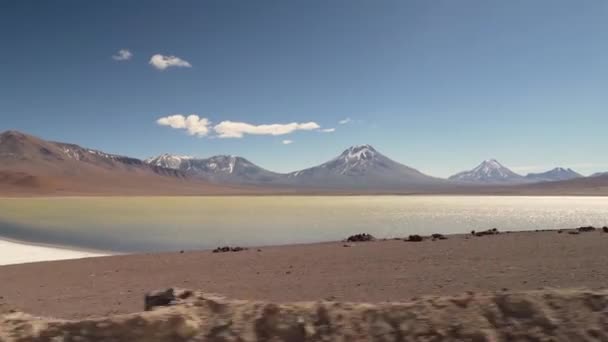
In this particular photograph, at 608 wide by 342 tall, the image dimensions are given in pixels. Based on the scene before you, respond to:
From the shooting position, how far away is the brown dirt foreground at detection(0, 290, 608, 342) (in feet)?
11.6

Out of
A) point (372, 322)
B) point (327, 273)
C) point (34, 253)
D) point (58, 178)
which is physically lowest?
point (34, 253)

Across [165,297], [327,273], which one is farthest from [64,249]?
[165,297]

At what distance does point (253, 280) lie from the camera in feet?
31.3

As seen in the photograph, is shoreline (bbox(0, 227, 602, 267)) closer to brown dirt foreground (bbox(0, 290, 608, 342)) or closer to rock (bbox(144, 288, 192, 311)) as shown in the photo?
rock (bbox(144, 288, 192, 311))

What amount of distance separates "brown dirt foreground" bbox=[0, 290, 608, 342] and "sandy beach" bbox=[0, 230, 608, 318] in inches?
138

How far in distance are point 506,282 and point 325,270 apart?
3.81 metres

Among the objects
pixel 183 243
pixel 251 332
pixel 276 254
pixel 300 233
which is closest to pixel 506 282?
pixel 251 332

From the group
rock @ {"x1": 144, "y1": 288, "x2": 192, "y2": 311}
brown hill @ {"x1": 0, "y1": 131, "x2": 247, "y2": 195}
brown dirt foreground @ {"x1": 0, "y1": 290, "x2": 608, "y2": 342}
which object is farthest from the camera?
brown hill @ {"x1": 0, "y1": 131, "x2": 247, "y2": 195}

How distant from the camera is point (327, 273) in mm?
9945

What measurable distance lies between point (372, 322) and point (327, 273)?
6310 mm

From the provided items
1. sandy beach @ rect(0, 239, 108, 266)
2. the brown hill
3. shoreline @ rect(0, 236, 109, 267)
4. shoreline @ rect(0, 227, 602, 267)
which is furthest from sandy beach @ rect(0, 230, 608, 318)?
the brown hill

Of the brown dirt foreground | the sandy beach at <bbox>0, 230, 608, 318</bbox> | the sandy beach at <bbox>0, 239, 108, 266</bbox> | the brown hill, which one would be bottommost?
the sandy beach at <bbox>0, 239, 108, 266</bbox>

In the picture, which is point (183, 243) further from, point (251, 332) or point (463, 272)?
point (251, 332)

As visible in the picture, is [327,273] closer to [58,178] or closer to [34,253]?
[34,253]
